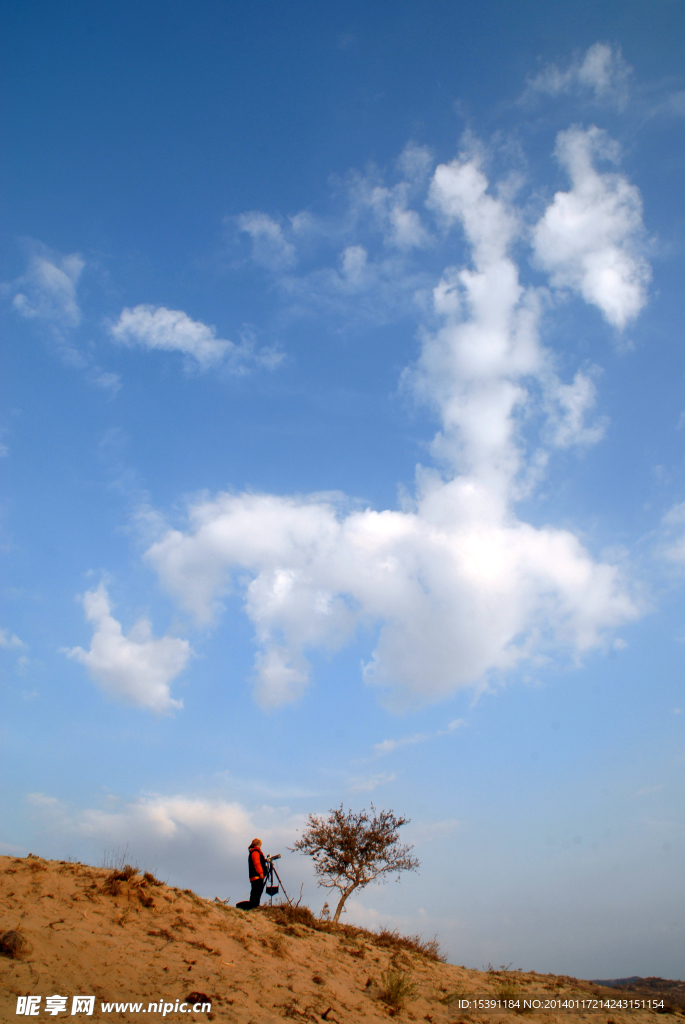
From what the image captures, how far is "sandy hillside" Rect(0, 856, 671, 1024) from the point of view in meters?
8.79

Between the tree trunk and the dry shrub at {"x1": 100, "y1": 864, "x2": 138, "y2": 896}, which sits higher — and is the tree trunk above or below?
below

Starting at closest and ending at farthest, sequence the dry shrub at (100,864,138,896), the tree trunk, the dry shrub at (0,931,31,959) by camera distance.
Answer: the dry shrub at (0,931,31,959) < the dry shrub at (100,864,138,896) < the tree trunk

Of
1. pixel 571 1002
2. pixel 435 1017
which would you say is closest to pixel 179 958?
pixel 435 1017

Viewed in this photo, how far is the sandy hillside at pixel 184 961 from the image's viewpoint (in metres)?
8.79

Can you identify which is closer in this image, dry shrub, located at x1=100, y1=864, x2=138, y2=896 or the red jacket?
dry shrub, located at x1=100, y1=864, x2=138, y2=896

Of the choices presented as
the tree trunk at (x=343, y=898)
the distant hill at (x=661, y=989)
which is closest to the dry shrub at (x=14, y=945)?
the distant hill at (x=661, y=989)

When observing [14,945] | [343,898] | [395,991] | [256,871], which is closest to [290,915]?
[256,871]

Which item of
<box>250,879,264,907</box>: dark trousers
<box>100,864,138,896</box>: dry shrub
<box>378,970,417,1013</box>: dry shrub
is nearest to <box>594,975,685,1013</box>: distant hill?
<box>378,970,417,1013</box>: dry shrub

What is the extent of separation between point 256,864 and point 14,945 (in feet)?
22.1

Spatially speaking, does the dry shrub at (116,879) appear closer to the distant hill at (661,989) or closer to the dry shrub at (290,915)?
the dry shrub at (290,915)

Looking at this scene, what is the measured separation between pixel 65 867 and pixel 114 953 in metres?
2.84

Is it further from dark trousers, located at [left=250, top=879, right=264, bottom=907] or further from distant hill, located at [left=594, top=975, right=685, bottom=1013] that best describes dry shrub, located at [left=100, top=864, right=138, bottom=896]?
distant hill, located at [left=594, top=975, right=685, bottom=1013]

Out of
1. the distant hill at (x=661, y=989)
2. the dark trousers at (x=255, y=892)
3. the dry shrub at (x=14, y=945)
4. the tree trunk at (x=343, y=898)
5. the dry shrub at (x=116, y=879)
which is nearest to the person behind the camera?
the dry shrub at (x=14, y=945)

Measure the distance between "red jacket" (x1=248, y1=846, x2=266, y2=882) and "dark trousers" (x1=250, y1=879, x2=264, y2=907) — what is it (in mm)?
78
